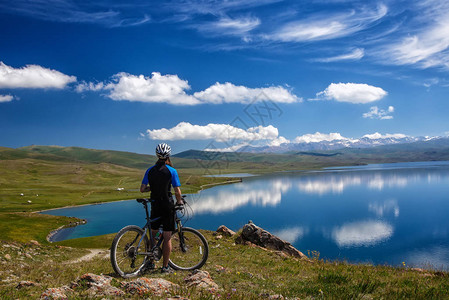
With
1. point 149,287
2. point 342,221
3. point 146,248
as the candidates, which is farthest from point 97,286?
point 342,221

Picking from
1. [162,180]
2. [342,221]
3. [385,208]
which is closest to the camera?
[162,180]

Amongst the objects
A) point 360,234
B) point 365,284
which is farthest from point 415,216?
point 365,284

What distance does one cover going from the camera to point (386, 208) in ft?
283

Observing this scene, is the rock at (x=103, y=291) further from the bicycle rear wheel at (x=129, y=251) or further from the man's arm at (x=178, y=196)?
the man's arm at (x=178, y=196)

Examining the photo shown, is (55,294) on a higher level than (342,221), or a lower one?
higher

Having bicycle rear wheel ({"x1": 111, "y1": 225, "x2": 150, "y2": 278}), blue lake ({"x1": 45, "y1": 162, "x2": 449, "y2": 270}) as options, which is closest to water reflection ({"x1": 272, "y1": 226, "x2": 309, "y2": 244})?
blue lake ({"x1": 45, "y1": 162, "x2": 449, "y2": 270})

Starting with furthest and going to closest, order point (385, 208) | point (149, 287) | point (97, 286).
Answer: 1. point (385, 208)
2. point (97, 286)
3. point (149, 287)

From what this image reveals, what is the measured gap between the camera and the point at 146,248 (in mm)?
8883

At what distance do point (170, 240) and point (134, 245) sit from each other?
1112mm

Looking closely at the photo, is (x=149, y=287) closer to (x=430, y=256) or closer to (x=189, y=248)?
(x=189, y=248)

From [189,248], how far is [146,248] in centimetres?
153

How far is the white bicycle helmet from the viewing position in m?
8.65

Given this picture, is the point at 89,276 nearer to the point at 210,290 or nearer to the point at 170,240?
the point at 170,240

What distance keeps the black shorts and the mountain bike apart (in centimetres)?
14
